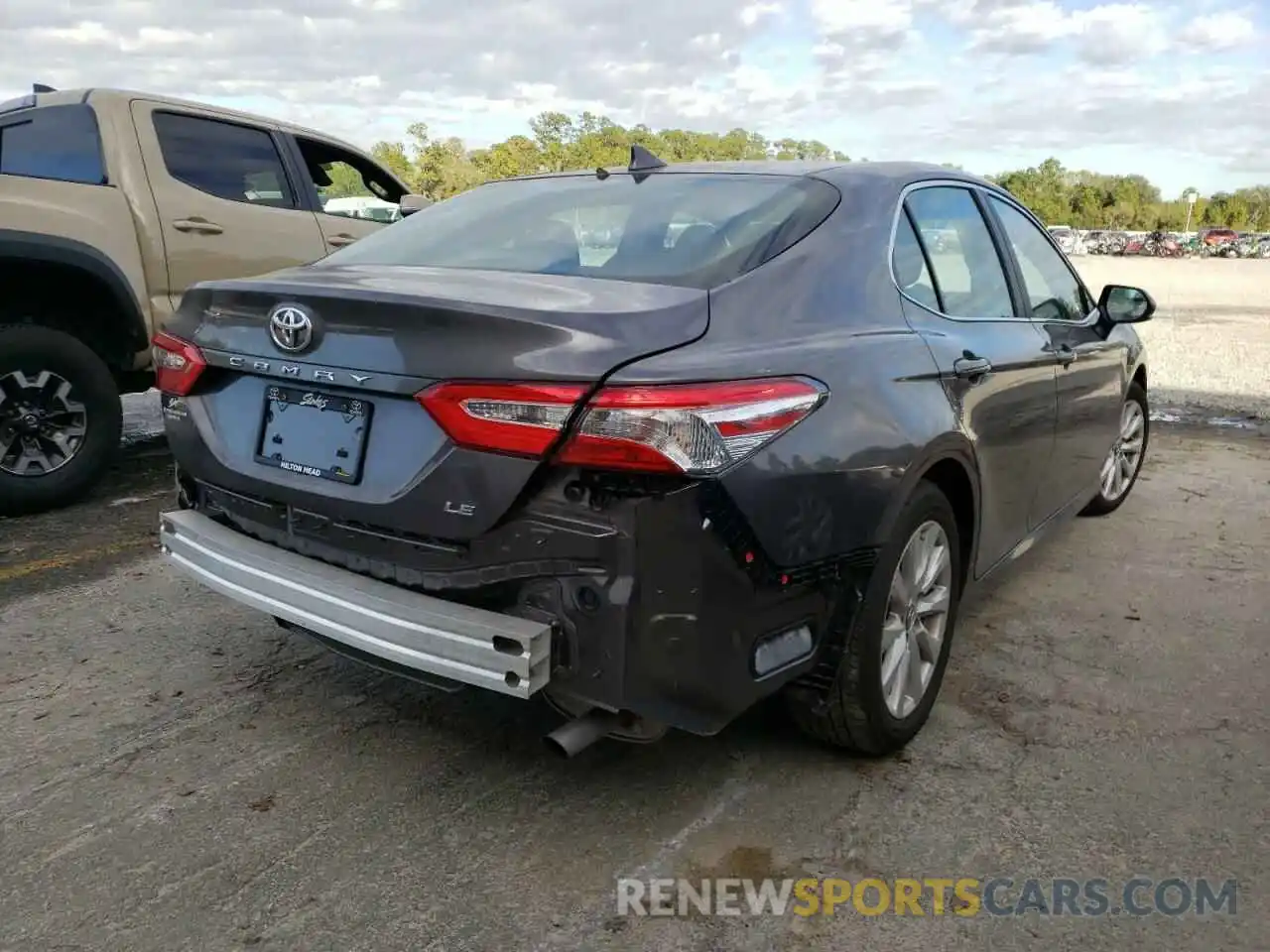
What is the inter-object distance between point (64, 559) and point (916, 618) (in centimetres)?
355

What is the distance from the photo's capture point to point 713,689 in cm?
226

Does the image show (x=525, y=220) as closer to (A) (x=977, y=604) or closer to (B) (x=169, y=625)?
(B) (x=169, y=625)

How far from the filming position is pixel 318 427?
2.49 m

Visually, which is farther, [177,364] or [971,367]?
[971,367]

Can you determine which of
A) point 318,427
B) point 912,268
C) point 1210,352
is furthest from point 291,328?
point 1210,352

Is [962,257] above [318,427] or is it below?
above

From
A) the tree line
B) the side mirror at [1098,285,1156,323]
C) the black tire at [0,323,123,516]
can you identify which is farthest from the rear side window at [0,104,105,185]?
the tree line

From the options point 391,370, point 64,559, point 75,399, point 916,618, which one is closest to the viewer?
point 391,370

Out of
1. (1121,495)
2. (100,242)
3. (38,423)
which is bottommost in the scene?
(1121,495)

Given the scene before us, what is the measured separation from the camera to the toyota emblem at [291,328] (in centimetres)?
247

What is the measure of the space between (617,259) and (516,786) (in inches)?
56.0

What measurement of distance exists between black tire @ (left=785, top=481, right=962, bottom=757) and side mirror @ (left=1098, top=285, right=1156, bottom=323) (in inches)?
86.6

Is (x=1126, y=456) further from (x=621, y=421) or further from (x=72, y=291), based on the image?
(x=72, y=291)

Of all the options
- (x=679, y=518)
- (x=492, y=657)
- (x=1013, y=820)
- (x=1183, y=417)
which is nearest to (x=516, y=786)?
(x=492, y=657)
